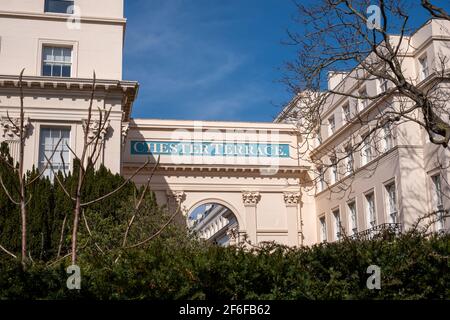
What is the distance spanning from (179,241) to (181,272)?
11.2m

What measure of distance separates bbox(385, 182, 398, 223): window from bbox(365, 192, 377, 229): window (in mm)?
1665

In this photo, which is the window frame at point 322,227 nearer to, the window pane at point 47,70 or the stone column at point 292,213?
the stone column at point 292,213

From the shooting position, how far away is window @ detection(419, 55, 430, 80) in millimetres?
28516

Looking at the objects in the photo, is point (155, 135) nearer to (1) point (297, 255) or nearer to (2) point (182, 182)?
(2) point (182, 182)

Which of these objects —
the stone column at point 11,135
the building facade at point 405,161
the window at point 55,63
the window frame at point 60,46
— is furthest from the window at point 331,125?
the stone column at point 11,135

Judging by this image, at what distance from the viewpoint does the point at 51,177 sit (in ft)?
84.2

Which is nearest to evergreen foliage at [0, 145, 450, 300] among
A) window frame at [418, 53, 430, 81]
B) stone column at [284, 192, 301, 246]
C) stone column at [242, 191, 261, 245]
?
window frame at [418, 53, 430, 81]

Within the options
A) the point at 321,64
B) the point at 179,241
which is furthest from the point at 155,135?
the point at 321,64

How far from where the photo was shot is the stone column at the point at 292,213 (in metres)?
38.0

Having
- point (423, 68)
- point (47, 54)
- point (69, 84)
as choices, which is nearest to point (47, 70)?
point (47, 54)

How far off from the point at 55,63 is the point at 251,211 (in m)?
16.1

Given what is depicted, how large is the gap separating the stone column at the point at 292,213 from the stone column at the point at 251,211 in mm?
2084

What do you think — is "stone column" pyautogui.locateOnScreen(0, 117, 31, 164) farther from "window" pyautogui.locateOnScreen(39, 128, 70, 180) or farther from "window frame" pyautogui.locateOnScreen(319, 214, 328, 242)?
"window frame" pyautogui.locateOnScreen(319, 214, 328, 242)
